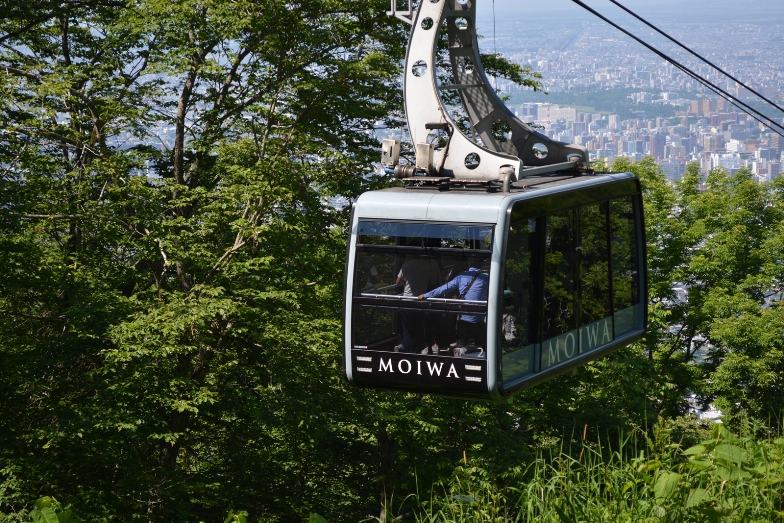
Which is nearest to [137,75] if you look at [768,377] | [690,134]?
[768,377]

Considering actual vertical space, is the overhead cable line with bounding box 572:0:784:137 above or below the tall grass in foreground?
above

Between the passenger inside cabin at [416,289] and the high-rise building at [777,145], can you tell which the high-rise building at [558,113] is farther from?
the passenger inside cabin at [416,289]

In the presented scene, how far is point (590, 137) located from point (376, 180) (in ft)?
271

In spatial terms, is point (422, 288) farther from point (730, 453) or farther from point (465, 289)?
point (730, 453)

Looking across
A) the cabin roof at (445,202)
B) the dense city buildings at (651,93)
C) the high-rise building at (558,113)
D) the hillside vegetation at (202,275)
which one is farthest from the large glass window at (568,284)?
the high-rise building at (558,113)

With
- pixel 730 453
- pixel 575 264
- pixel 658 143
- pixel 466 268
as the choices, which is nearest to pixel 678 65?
pixel 575 264

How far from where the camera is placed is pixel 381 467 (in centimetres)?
1770

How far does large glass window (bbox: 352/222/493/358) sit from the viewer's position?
25.0 feet

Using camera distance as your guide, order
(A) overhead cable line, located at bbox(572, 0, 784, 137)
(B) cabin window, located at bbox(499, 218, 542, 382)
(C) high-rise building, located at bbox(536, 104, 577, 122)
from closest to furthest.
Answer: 1. (B) cabin window, located at bbox(499, 218, 542, 382)
2. (A) overhead cable line, located at bbox(572, 0, 784, 137)
3. (C) high-rise building, located at bbox(536, 104, 577, 122)

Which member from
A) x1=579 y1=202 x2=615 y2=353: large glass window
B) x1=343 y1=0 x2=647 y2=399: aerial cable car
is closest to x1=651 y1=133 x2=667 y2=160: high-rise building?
x1=579 y1=202 x2=615 y2=353: large glass window

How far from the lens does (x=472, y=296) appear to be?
25.1ft

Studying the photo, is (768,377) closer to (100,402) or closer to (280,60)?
(280,60)

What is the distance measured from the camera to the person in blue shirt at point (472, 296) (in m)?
7.59

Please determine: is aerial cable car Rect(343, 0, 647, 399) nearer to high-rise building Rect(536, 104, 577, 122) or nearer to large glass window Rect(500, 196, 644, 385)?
large glass window Rect(500, 196, 644, 385)
